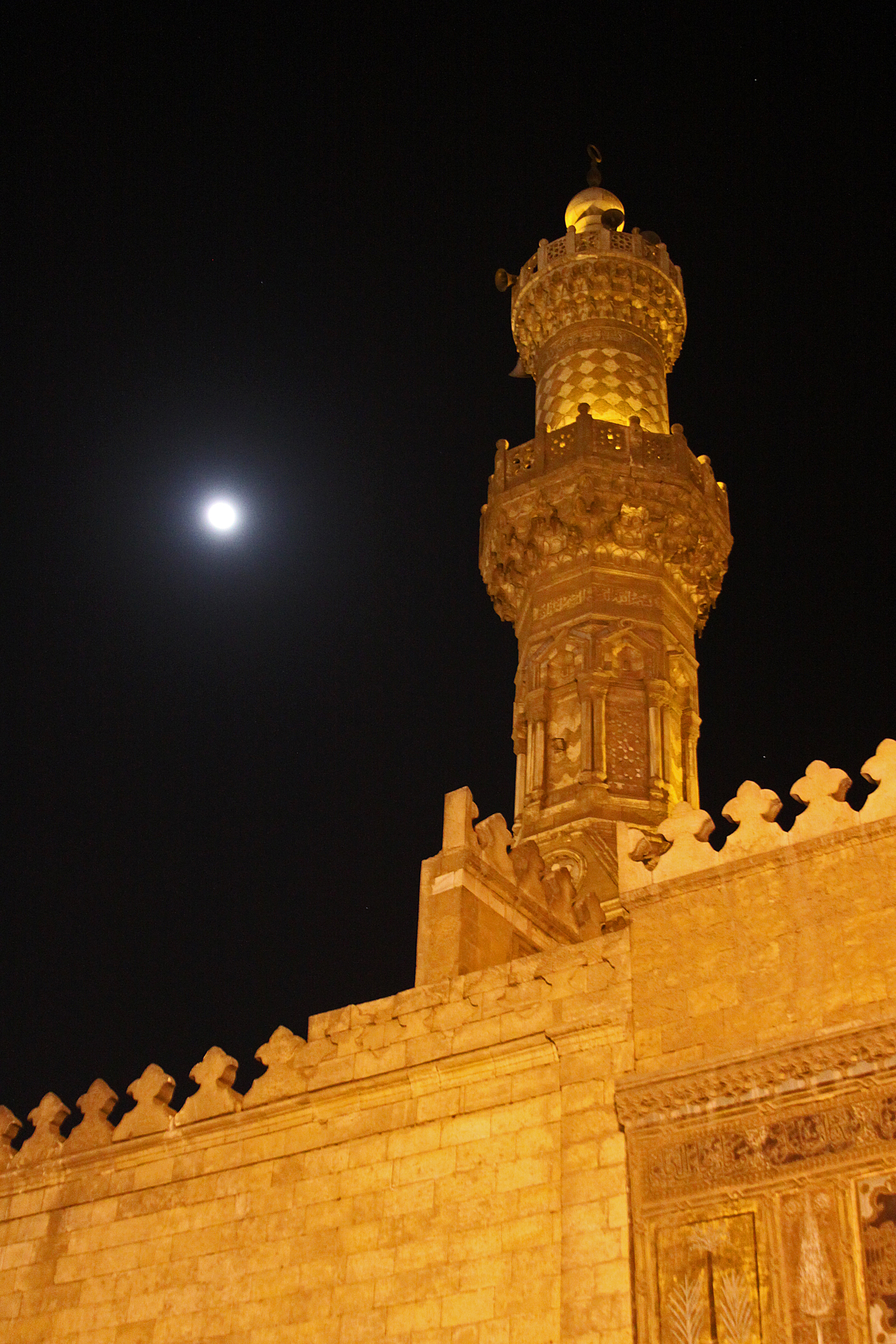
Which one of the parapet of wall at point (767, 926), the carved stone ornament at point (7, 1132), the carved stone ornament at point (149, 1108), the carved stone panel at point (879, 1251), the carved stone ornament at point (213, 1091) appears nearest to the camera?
the carved stone panel at point (879, 1251)

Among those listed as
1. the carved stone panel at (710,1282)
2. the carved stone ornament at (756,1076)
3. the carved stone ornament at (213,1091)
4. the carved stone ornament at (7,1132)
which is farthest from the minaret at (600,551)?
the carved stone panel at (710,1282)

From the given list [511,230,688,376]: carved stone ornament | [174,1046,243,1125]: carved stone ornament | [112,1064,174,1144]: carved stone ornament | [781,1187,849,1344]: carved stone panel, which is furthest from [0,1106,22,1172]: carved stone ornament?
[511,230,688,376]: carved stone ornament

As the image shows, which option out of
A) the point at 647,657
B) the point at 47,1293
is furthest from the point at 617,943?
the point at 647,657

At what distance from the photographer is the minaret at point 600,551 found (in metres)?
15.5

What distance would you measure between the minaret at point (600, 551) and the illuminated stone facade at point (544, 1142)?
12.2 feet

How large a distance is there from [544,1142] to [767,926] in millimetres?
1630

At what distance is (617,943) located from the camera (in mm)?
8648

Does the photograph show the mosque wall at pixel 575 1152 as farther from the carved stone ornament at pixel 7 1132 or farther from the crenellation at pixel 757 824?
the carved stone ornament at pixel 7 1132

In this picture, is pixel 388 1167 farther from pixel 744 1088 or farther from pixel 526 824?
pixel 526 824

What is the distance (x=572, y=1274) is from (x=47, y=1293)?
3.96 m

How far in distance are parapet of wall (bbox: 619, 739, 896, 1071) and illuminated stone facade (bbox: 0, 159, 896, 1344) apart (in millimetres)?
13

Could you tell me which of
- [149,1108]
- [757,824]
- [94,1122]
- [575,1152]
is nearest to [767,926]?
[757,824]

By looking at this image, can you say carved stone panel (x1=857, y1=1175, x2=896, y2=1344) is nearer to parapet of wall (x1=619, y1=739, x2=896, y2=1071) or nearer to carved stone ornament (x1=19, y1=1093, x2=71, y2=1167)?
parapet of wall (x1=619, y1=739, x2=896, y2=1071)

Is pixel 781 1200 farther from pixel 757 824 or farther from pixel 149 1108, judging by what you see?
pixel 149 1108
